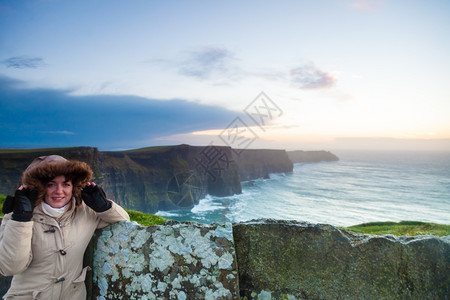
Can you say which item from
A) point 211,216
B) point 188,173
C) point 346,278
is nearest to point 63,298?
point 346,278

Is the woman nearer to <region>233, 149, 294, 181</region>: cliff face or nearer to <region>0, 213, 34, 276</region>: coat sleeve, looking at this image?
<region>0, 213, 34, 276</region>: coat sleeve

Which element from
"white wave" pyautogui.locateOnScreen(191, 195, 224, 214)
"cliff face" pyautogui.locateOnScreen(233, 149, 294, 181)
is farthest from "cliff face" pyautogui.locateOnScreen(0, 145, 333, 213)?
"cliff face" pyautogui.locateOnScreen(233, 149, 294, 181)

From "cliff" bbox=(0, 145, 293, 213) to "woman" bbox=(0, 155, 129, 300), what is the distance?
35801mm

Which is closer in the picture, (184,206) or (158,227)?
(158,227)

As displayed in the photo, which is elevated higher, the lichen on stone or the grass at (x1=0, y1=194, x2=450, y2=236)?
the lichen on stone

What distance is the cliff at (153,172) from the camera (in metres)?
35.2

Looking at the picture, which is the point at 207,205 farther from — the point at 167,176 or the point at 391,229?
the point at 391,229

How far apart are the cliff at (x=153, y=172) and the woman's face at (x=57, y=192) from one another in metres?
35.8

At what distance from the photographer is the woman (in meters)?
2.48

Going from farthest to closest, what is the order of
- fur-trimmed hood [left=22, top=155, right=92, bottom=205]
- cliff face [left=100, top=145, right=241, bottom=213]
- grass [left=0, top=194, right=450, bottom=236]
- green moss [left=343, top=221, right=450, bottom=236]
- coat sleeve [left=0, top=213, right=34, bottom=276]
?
cliff face [left=100, top=145, right=241, bottom=213], green moss [left=343, top=221, right=450, bottom=236], grass [left=0, top=194, right=450, bottom=236], fur-trimmed hood [left=22, top=155, right=92, bottom=205], coat sleeve [left=0, top=213, right=34, bottom=276]

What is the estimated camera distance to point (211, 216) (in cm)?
5056

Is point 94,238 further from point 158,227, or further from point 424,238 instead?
point 424,238

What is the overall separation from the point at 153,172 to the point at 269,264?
57489mm

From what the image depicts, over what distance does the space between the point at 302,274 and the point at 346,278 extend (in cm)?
47
